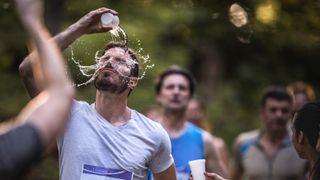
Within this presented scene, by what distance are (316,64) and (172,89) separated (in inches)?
389

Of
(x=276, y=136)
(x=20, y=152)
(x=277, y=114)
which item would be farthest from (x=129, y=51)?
(x=276, y=136)

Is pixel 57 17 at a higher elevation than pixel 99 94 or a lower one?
higher

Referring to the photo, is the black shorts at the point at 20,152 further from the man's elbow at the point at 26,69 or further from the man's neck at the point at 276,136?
the man's neck at the point at 276,136

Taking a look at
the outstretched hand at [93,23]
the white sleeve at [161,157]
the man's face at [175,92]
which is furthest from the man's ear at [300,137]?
the man's face at [175,92]

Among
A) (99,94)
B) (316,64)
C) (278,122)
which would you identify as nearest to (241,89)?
(316,64)

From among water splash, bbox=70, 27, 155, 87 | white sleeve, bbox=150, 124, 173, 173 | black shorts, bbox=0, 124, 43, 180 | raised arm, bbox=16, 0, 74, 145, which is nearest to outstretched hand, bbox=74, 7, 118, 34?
water splash, bbox=70, 27, 155, 87

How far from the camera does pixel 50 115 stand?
3381 millimetres

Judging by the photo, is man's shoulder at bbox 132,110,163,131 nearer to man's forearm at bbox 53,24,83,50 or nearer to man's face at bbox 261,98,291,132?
man's forearm at bbox 53,24,83,50

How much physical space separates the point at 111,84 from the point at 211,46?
541 inches

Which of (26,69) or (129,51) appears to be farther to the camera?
(129,51)

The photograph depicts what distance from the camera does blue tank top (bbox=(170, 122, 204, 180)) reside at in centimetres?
777

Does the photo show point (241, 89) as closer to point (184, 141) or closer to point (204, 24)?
point (204, 24)

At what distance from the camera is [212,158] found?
827cm

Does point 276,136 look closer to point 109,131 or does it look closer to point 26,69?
point 109,131
